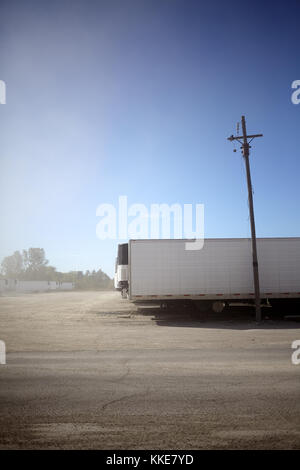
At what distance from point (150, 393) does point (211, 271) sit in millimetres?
10913

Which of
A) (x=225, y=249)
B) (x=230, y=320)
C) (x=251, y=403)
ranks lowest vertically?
(x=230, y=320)

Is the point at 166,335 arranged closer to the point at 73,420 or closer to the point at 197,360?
the point at 197,360

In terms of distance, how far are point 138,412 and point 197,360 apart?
133 inches

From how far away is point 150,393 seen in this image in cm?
502

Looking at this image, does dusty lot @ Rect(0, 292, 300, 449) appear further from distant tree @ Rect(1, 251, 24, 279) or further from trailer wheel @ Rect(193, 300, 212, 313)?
distant tree @ Rect(1, 251, 24, 279)

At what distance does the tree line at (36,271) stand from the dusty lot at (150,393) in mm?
90386

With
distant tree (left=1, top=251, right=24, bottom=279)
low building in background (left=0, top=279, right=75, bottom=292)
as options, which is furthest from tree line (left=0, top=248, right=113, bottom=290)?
low building in background (left=0, top=279, right=75, bottom=292)

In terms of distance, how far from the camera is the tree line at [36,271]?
336 ft

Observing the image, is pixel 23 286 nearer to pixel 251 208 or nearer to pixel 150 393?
pixel 251 208

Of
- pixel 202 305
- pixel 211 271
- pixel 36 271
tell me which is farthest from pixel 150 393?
pixel 36 271

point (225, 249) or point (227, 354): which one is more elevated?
point (225, 249)
